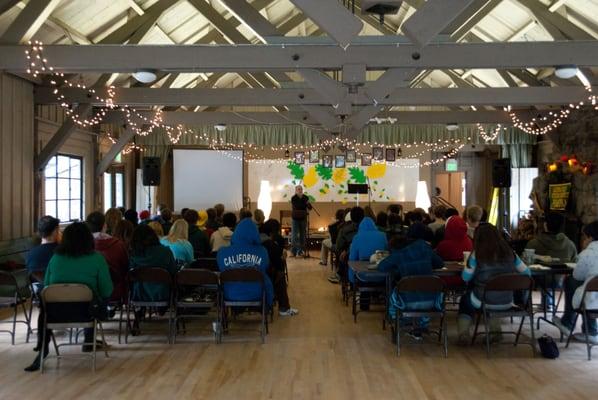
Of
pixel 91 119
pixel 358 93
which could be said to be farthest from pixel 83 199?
pixel 358 93

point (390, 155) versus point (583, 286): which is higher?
point (390, 155)

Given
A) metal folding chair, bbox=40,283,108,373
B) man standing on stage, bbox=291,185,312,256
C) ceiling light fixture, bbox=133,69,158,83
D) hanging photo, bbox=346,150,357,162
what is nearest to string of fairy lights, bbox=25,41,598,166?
hanging photo, bbox=346,150,357,162

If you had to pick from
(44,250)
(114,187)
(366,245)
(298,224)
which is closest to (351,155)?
(298,224)

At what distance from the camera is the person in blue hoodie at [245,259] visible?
512 centimetres

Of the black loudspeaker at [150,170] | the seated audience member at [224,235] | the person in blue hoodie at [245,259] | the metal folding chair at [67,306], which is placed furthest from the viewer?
the black loudspeaker at [150,170]

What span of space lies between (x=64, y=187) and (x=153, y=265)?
5.41m

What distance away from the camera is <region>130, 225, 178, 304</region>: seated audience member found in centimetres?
513

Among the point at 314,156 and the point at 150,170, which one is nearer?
the point at 150,170

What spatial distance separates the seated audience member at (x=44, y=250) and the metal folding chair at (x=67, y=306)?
866 mm

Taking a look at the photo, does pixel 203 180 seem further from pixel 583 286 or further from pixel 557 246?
pixel 583 286

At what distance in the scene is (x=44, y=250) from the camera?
5.07m

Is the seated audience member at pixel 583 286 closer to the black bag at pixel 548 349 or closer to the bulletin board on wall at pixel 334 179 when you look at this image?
the black bag at pixel 548 349

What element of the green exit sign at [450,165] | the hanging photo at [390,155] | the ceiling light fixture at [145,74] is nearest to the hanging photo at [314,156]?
the hanging photo at [390,155]

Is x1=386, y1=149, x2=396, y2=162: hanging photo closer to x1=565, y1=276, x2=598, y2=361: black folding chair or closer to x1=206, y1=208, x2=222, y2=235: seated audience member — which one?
x1=206, y1=208, x2=222, y2=235: seated audience member
